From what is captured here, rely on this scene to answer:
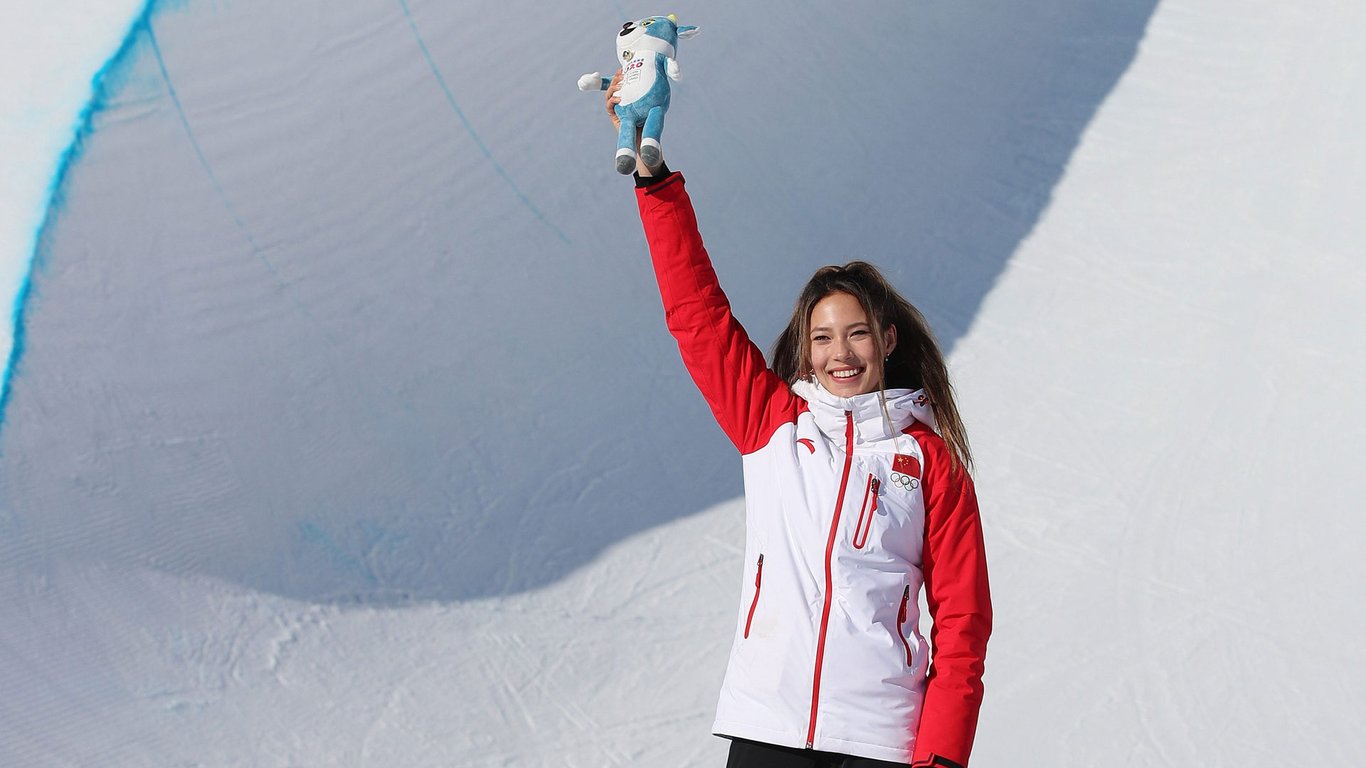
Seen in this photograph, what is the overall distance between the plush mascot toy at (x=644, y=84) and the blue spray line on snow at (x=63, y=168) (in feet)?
4.47

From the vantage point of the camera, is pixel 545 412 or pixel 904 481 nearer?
pixel 904 481

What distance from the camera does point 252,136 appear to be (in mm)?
2760

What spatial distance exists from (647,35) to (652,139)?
0.69 feet

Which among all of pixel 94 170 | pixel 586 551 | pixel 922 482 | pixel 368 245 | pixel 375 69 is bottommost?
pixel 586 551

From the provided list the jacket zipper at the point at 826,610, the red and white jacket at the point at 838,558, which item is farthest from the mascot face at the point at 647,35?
the jacket zipper at the point at 826,610

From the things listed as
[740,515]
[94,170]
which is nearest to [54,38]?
[94,170]

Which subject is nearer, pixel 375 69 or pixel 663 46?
pixel 663 46

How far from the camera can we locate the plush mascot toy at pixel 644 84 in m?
1.39

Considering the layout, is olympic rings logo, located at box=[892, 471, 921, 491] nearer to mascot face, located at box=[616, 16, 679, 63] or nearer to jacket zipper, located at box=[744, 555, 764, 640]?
jacket zipper, located at box=[744, 555, 764, 640]

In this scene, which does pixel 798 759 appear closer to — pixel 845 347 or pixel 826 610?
pixel 826 610

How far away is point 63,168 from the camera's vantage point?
2498 mm

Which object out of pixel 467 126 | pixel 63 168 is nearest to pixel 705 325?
pixel 63 168

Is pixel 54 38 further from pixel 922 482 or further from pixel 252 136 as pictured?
pixel 922 482

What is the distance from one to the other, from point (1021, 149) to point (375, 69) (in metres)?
2.15
